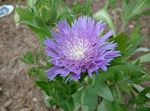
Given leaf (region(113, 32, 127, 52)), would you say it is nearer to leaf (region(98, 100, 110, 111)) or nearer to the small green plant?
the small green plant

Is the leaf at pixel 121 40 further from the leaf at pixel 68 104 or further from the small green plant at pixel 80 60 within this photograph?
the leaf at pixel 68 104

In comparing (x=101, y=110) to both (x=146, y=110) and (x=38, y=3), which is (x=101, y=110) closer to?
(x=146, y=110)

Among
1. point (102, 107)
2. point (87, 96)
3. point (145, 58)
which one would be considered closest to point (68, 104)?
point (87, 96)

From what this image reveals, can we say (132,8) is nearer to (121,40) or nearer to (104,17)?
(104,17)

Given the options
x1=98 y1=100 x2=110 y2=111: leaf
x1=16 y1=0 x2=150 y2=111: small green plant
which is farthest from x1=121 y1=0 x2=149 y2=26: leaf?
x1=98 y1=100 x2=110 y2=111: leaf

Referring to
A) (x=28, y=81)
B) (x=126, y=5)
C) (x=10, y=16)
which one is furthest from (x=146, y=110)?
(x=10, y=16)

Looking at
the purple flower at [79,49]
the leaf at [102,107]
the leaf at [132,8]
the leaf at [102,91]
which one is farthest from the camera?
the leaf at [132,8]

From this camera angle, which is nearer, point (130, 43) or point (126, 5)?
point (130, 43)

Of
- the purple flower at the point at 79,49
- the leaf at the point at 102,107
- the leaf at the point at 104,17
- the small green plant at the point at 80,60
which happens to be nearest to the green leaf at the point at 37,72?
the small green plant at the point at 80,60
